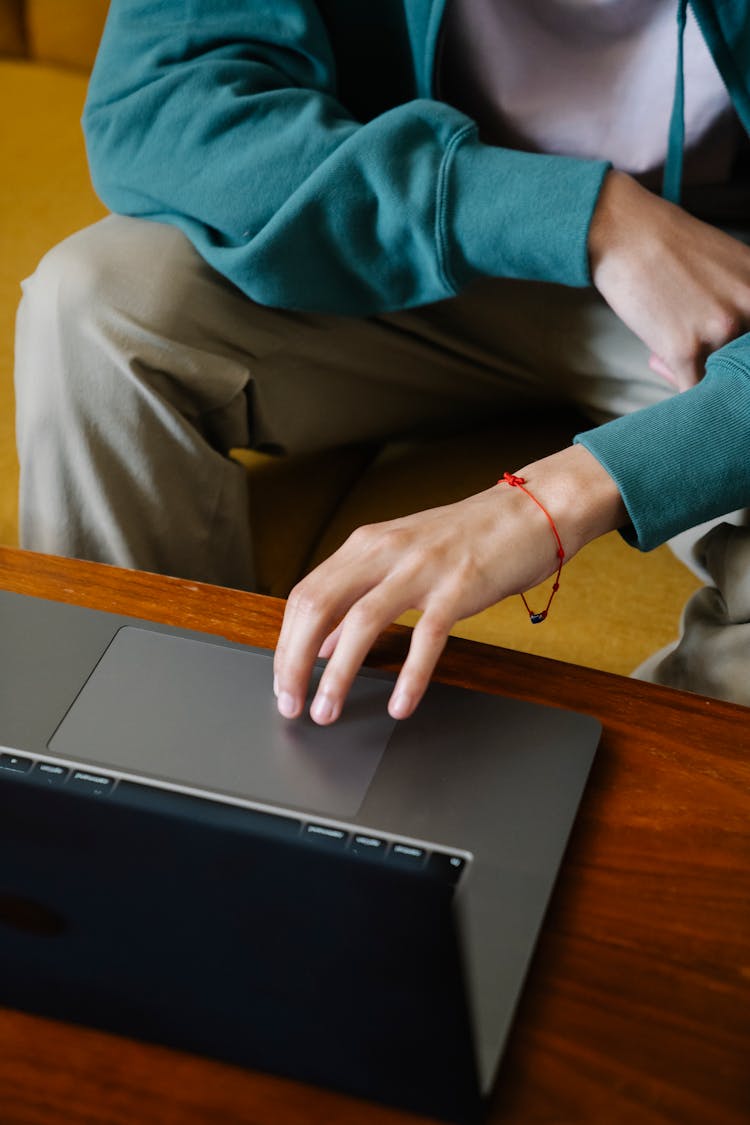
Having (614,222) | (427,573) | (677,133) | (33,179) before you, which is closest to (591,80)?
(677,133)

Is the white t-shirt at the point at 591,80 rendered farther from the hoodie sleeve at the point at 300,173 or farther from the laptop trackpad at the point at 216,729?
the laptop trackpad at the point at 216,729

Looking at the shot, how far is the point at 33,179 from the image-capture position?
1487 mm

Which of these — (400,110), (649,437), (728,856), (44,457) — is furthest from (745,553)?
(44,457)

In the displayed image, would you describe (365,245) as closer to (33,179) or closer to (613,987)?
(613,987)

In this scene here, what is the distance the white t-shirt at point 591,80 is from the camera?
3.04ft

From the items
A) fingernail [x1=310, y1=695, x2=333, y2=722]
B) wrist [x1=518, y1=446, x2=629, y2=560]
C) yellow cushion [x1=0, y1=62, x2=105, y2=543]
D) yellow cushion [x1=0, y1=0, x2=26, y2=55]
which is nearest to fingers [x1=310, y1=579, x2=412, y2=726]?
fingernail [x1=310, y1=695, x2=333, y2=722]

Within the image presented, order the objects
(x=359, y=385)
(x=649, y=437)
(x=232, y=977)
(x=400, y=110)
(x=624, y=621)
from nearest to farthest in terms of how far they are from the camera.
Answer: (x=232, y=977), (x=649, y=437), (x=400, y=110), (x=624, y=621), (x=359, y=385)

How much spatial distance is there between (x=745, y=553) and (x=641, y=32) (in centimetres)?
47

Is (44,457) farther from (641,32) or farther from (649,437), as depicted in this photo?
(641,32)

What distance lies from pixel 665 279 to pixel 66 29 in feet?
3.89

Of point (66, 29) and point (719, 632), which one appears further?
point (66, 29)

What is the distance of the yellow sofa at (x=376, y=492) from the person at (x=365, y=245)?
0.07 m

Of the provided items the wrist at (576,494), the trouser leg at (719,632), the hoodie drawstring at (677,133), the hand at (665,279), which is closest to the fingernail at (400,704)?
the wrist at (576,494)

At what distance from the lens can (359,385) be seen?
3.54 ft
